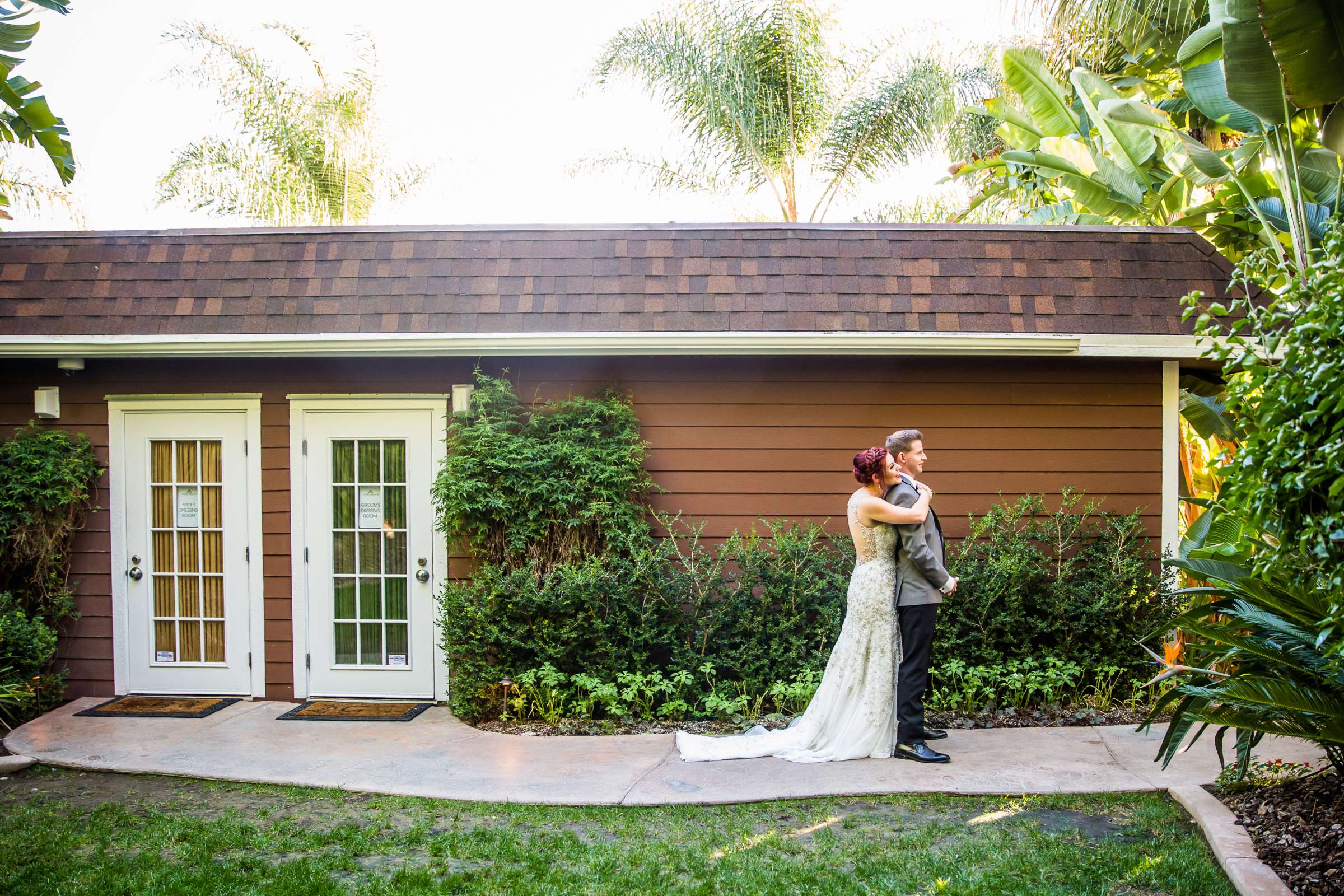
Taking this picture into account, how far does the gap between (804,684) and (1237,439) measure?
3.28 metres

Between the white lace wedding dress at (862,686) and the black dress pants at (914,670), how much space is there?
0.06 m

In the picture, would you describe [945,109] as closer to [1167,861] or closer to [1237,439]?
[1237,439]

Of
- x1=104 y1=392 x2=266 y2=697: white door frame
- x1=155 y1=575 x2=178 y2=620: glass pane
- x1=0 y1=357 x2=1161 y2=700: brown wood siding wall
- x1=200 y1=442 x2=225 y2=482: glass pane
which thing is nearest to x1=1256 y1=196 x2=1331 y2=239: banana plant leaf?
x1=0 y1=357 x2=1161 y2=700: brown wood siding wall

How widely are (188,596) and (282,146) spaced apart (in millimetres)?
10729

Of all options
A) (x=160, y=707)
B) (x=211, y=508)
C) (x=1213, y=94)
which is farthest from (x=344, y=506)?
(x=1213, y=94)

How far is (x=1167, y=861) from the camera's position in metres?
3.58

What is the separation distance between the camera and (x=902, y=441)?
5195 millimetres

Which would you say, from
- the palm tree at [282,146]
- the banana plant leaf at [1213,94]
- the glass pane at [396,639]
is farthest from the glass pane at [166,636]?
the palm tree at [282,146]

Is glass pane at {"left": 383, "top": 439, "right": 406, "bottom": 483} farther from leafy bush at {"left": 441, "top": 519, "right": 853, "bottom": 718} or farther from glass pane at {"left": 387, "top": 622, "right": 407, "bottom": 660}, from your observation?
leafy bush at {"left": 441, "top": 519, "right": 853, "bottom": 718}

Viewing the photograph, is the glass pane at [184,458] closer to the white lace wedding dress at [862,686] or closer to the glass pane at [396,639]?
the glass pane at [396,639]

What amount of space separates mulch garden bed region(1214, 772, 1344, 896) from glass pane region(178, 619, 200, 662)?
6.31 m

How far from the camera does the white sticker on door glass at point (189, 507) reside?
21.6 ft

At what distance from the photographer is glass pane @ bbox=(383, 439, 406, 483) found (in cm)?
648

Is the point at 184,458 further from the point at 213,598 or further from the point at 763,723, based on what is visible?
the point at 763,723
